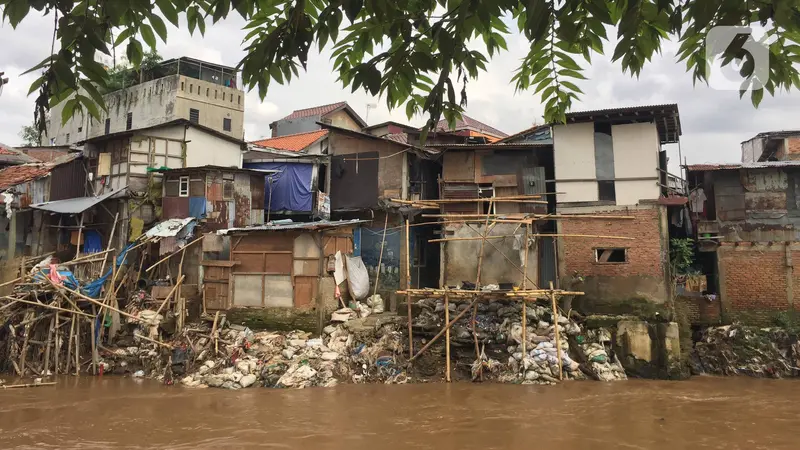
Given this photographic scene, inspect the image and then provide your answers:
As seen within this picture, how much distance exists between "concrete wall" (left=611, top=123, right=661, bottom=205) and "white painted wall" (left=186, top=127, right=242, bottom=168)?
16023 mm


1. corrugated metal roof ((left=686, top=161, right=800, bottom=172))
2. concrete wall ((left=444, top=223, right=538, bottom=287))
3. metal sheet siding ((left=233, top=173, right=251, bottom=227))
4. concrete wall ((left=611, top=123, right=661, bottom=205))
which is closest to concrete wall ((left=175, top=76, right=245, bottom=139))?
metal sheet siding ((left=233, top=173, right=251, bottom=227))

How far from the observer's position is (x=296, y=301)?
53.2 feet

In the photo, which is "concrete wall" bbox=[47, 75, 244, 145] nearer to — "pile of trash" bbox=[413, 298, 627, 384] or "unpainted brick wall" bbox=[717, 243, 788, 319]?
"pile of trash" bbox=[413, 298, 627, 384]

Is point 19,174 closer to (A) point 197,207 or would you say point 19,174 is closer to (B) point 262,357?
(A) point 197,207

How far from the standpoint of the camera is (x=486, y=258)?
17922 millimetres

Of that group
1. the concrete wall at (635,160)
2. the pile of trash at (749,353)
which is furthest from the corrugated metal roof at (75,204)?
the pile of trash at (749,353)

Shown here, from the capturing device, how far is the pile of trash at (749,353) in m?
15.4

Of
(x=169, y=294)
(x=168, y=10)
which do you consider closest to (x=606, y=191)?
(x=169, y=294)

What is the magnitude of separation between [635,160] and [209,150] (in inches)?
676

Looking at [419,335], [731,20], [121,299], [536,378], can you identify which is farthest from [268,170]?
[731,20]

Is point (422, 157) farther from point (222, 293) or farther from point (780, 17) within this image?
point (780, 17)

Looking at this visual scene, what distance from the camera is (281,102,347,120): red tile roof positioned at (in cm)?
3158

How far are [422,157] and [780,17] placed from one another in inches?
757

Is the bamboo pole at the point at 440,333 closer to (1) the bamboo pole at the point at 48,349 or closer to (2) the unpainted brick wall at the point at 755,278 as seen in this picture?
(2) the unpainted brick wall at the point at 755,278
